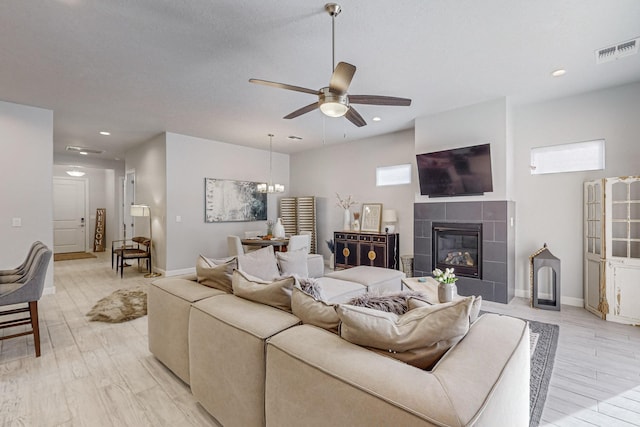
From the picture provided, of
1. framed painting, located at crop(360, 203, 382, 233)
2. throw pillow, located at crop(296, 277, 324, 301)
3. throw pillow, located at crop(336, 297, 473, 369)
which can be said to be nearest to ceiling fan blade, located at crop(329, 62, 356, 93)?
throw pillow, located at crop(296, 277, 324, 301)

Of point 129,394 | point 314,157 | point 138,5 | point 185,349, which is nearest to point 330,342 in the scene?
point 185,349

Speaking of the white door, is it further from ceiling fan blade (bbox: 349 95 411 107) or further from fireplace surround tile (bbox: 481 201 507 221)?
A: fireplace surround tile (bbox: 481 201 507 221)

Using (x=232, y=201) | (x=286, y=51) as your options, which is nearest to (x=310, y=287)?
(x=286, y=51)

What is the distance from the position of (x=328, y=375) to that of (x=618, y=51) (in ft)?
13.2

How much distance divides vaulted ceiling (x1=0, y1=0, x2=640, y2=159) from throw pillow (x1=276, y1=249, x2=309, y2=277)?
203cm

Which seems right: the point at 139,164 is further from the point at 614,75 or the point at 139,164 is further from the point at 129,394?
the point at 614,75

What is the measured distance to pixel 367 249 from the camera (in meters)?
5.82

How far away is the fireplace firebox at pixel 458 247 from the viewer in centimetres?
438

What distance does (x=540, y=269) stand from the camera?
432cm

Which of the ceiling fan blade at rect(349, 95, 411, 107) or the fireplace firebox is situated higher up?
the ceiling fan blade at rect(349, 95, 411, 107)

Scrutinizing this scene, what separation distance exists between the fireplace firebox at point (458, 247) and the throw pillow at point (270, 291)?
3534 millimetres

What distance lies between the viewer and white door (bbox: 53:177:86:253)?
898 centimetres

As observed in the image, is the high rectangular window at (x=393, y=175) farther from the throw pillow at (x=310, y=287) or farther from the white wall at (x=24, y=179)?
the white wall at (x=24, y=179)

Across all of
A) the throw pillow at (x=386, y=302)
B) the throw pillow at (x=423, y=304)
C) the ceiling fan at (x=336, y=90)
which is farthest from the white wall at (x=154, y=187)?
the throw pillow at (x=423, y=304)
